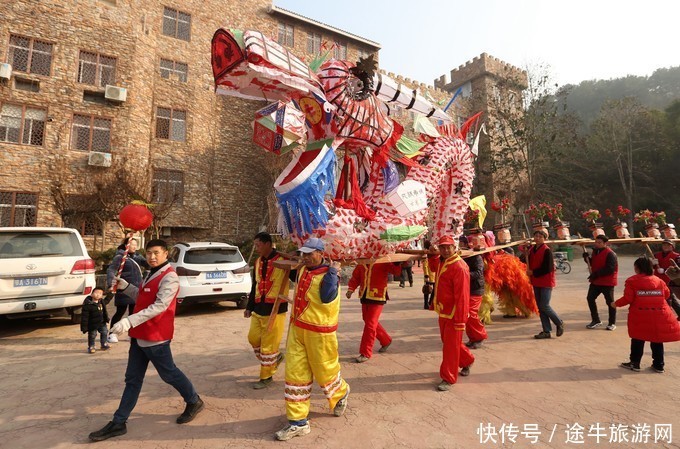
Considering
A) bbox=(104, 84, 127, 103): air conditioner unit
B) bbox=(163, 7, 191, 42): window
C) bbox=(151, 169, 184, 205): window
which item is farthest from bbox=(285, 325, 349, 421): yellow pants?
bbox=(163, 7, 191, 42): window

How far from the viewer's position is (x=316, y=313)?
312 cm

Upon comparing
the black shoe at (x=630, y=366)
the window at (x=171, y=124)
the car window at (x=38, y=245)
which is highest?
the window at (x=171, y=124)

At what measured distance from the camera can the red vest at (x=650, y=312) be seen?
409 centimetres

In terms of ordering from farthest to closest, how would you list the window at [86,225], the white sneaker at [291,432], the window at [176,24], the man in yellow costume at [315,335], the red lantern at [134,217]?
the window at [176,24], the window at [86,225], the red lantern at [134,217], the man in yellow costume at [315,335], the white sneaker at [291,432]

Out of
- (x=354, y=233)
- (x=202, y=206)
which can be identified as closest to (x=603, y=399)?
(x=354, y=233)

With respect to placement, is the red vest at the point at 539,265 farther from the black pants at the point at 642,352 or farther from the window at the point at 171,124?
the window at the point at 171,124

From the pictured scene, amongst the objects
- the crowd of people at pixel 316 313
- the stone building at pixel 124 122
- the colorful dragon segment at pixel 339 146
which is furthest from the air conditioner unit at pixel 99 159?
the colorful dragon segment at pixel 339 146

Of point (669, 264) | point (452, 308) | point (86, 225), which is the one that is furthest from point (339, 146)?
point (86, 225)

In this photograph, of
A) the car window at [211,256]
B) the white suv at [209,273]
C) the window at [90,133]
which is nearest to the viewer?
the white suv at [209,273]

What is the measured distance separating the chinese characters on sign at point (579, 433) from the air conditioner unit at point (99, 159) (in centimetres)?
1526

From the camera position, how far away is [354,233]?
372 cm

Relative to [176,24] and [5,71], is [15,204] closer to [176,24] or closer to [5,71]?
[5,71]

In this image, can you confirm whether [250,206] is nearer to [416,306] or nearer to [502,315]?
[416,306]

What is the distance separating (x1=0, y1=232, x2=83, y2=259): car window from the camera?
217 inches
